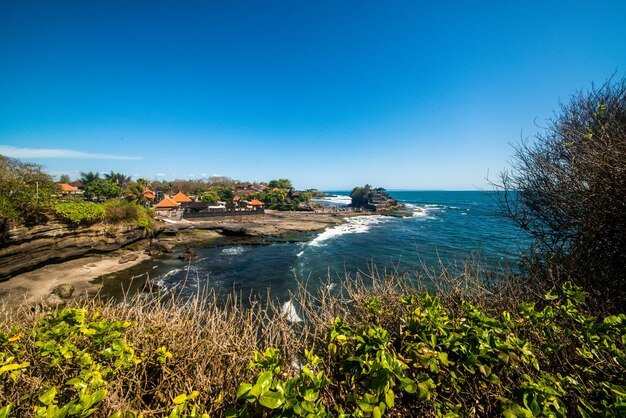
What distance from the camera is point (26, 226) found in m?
18.2

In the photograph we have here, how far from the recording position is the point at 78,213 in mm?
21172

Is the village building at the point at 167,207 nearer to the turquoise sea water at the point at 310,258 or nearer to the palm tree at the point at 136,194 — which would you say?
the palm tree at the point at 136,194

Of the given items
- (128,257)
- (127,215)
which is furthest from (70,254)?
(127,215)

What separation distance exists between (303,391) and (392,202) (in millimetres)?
83955

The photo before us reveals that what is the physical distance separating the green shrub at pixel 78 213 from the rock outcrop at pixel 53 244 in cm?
62

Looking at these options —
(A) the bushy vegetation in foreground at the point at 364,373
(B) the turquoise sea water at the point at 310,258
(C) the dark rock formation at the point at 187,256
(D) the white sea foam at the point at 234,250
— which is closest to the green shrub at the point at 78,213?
(B) the turquoise sea water at the point at 310,258

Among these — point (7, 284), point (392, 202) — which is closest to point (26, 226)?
point (7, 284)

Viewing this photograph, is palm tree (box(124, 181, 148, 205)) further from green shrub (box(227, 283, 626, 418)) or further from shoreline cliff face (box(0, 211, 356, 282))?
green shrub (box(227, 283, 626, 418))

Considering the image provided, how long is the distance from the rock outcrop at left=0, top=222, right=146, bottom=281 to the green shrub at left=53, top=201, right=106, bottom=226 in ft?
2.05

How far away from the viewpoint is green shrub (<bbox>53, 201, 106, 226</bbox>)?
A: 20406 mm

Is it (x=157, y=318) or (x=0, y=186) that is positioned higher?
(x=0, y=186)

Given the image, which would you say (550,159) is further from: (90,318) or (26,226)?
(26,226)

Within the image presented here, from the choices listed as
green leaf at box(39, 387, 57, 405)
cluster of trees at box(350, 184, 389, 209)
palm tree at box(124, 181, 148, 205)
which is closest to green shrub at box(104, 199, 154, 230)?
palm tree at box(124, 181, 148, 205)

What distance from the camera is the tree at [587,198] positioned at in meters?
4.49
